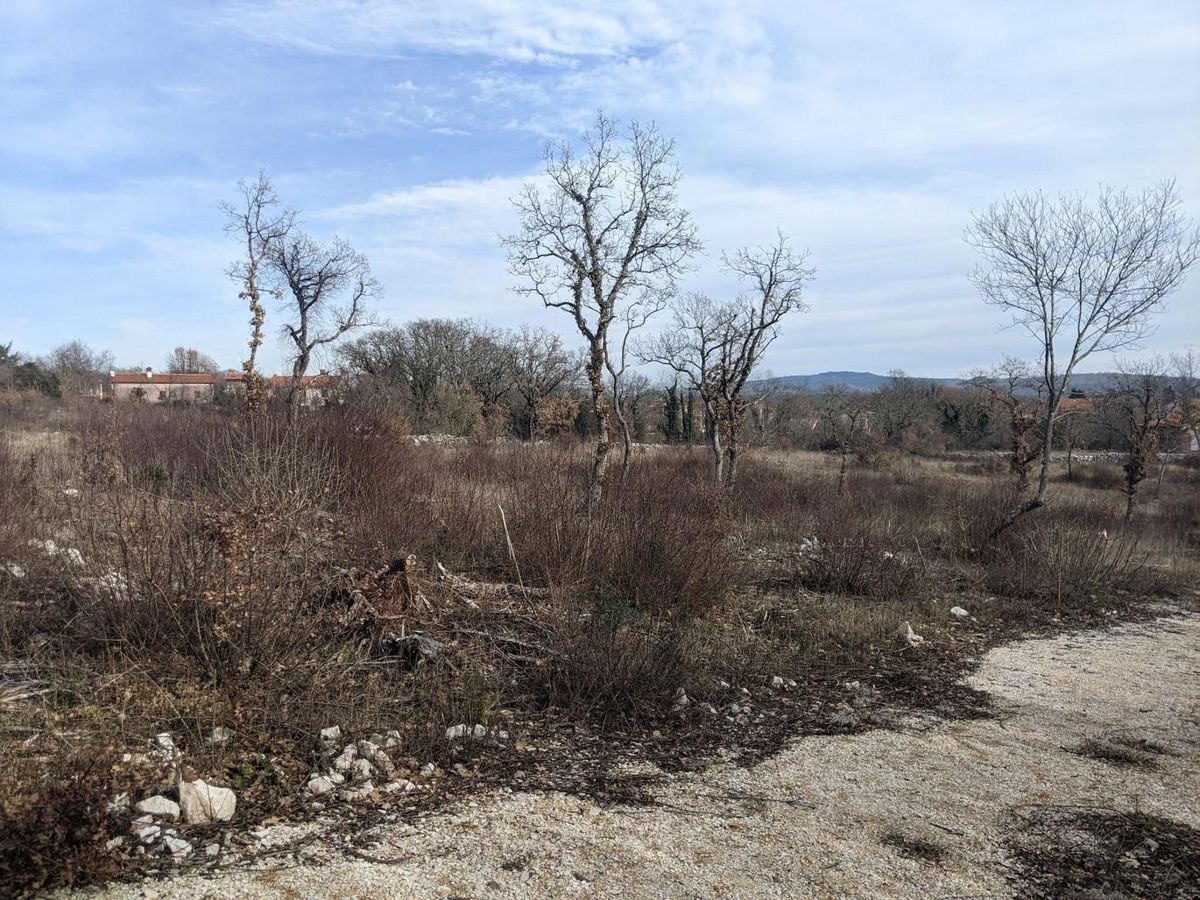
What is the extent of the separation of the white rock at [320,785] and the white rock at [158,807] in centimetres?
69

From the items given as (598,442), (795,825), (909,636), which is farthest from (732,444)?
(795,825)

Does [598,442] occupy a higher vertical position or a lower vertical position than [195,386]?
lower

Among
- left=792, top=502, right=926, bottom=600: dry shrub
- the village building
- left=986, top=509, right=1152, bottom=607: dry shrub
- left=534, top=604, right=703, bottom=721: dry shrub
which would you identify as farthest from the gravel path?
the village building

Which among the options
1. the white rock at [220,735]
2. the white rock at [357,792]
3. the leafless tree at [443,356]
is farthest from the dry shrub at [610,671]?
the leafless tree at [443,356]

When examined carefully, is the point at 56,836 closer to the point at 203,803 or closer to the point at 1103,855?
the point at 203,803

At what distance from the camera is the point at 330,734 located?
5008mm

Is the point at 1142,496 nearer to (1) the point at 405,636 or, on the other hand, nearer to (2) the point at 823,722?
(2) the point at 823,722

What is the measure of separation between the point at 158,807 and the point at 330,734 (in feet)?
3.63

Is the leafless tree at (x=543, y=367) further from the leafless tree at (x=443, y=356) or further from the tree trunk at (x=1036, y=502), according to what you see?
the tree trunk at (x=1036, y=502)

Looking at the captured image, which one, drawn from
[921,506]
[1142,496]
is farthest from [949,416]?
[921,506]

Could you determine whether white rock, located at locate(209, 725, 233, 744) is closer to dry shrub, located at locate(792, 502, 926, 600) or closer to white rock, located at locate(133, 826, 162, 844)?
white rock, located at locate(133, 826, 162, 844)

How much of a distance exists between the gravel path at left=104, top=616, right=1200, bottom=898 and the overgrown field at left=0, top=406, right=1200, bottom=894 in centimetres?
35

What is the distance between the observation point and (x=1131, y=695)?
788 centimetres

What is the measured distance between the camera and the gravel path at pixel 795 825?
383cm
